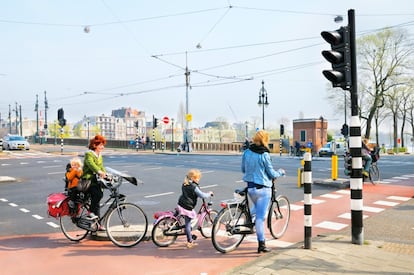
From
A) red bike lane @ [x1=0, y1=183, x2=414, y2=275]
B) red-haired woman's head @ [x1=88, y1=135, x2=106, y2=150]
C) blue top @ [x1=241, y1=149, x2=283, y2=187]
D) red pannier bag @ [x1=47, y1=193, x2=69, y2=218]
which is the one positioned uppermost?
red-haired woman's head @ [x1=88, y1=135, x2=106, y2=150]

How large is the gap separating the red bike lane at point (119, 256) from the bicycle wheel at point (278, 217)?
0.41 feet

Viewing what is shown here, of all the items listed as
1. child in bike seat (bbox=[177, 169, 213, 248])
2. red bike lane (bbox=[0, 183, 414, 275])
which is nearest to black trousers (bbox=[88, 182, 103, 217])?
red bike lane (bbox=[0, 183, 414, 275])

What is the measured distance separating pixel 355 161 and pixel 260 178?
1.52 meters

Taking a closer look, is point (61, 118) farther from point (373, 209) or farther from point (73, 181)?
point (373, 209)

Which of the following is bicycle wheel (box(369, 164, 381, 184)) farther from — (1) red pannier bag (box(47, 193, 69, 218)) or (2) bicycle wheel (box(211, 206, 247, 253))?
(1) red pannier bag (box(47, 193, 69, 218))

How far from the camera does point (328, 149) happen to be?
127 feet

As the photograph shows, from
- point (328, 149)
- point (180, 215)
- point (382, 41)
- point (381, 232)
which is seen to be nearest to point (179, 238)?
point (180, 215)

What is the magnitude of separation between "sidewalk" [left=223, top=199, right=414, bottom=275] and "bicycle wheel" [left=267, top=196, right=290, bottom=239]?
1.96 feet

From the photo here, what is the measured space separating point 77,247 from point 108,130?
189 m

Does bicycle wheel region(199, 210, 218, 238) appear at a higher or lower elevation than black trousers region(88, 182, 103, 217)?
lower

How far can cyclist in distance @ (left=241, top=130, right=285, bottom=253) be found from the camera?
554 centimetres

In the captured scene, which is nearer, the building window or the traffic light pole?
the traffic light pole

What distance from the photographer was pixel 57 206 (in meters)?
6.14

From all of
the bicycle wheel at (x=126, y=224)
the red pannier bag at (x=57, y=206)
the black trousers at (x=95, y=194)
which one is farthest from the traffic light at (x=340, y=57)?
the red pannier bag at (x=57, y=206)
